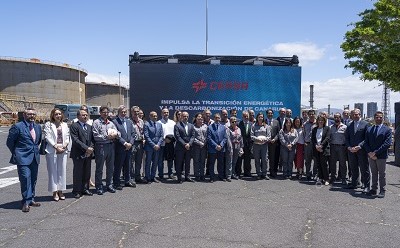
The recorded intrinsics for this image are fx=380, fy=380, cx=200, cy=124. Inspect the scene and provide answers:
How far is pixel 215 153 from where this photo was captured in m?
9.62

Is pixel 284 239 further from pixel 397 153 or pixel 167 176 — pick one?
pixel 397 153

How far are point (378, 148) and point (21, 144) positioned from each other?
7.00 metres

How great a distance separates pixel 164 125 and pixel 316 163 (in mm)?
3948

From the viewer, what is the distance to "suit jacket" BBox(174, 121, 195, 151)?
928 cm

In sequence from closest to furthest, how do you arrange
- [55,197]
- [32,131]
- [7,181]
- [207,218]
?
[207,218]
[32,131]
[55,197]
[7,181]

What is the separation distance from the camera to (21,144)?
22.1 ft

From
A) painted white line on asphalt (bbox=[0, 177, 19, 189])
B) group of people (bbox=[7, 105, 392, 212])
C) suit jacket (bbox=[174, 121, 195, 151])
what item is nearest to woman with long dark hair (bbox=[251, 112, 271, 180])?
group of people (bbox=[7, 105, 392, 212])

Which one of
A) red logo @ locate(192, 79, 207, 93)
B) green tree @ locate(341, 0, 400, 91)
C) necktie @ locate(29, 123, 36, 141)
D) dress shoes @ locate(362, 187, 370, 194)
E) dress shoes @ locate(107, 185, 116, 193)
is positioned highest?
green tree @ locate(341, 0, 400, 91)

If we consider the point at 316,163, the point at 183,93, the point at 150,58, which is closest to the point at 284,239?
the point at 316,163

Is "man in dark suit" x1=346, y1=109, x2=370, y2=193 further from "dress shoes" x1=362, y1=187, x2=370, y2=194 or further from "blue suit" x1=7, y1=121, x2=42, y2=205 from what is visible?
"blue suit" x1=7, y1=121, x2=42, y2=205

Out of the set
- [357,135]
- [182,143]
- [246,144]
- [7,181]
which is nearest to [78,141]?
[182,143]

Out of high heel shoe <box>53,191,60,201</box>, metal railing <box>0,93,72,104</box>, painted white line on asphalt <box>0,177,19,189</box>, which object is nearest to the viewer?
high heel shoe <box>53,191,60,201</box>

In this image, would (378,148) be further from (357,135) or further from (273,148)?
(273,148)

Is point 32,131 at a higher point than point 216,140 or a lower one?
higher
